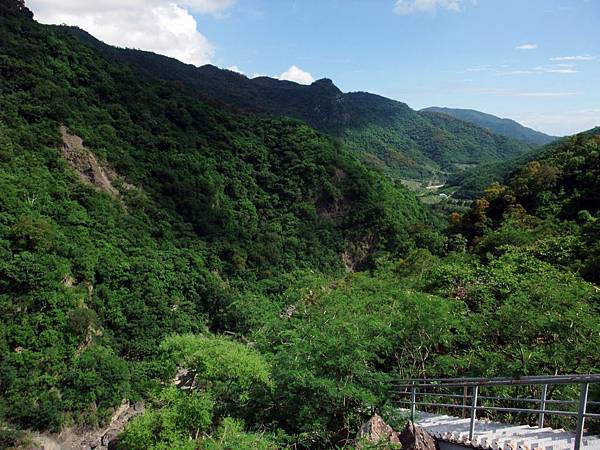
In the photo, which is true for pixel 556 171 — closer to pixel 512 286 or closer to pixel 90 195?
pixel 512 286

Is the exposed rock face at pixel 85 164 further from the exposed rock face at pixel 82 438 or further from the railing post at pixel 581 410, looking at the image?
the railing post at pixel 581 410

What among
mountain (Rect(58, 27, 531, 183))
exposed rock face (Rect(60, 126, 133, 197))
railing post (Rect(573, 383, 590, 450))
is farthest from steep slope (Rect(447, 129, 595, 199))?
railing post (Rect(573, 383, 590, 450))

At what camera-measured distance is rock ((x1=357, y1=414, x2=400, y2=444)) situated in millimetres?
6797

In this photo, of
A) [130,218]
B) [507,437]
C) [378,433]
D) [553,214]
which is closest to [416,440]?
[378,433]

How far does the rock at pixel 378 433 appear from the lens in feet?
22.3

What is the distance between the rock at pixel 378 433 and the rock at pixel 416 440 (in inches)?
5.2

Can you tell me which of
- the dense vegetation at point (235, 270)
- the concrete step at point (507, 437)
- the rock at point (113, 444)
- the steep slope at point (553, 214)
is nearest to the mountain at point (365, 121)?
the dense vegetation at point (235, 270)

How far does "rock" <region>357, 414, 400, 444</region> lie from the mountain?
103 meters

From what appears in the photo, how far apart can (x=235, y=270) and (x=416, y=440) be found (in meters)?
38.7

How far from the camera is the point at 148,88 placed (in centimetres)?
5531

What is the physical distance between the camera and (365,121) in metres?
152

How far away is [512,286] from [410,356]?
14.4 ft

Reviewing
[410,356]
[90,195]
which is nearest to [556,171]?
[410,356]

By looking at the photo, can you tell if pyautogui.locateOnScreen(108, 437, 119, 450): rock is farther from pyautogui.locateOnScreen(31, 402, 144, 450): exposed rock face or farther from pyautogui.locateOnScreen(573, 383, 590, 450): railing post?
pyautogui.locateOnScreen(573, 383, 590, 450): railing post
